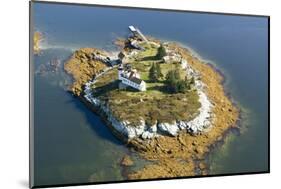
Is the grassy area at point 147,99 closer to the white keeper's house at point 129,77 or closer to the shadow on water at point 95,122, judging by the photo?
the white keeper's house at point 129,77

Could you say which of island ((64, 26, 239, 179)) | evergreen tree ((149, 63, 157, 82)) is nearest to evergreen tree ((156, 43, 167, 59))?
island ((64, 26, 239, 179))

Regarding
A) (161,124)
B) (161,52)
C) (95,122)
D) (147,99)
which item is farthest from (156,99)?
(95,122)

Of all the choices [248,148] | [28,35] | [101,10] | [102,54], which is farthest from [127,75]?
[248,148]

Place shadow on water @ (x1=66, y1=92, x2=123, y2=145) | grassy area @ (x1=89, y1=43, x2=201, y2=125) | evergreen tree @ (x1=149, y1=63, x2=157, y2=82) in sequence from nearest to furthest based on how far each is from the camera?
shadow on water @ (x1=66, y1=92, x2=123, y2=145)
grassy area @ (x1=89, y1=43, x2=201, y2=125)
evergreen tree @ (x1=149, y1=63, x2=157, y2=82)

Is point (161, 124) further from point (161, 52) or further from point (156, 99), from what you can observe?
point (161, 52)

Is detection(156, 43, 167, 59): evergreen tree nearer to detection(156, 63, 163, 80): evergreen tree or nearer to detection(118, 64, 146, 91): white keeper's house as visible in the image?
detection(156, 63, 163, 80): evergreen tree
